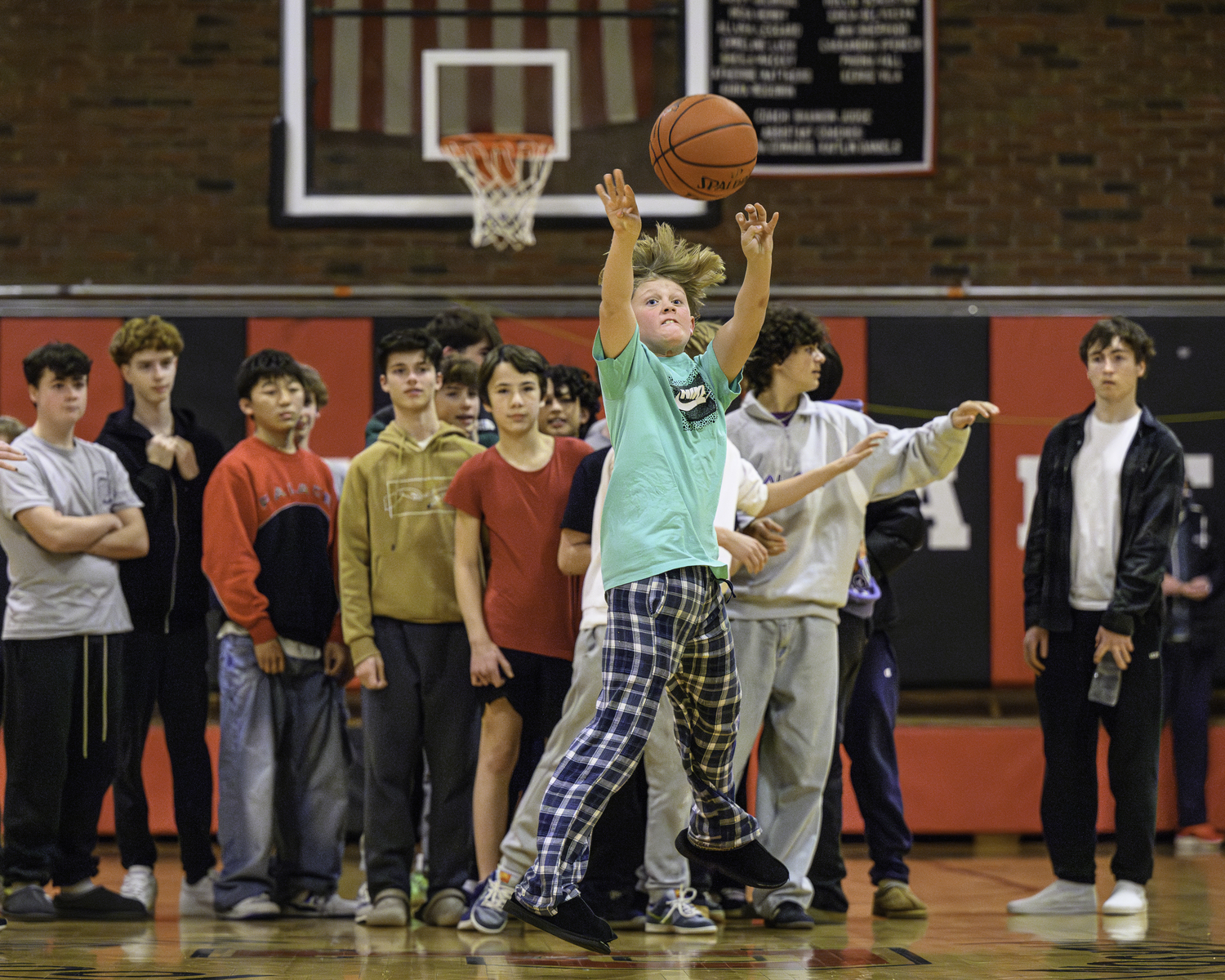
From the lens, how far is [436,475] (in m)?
4.58

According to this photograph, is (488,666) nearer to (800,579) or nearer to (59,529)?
(800,579)

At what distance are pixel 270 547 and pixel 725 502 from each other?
5.28ft

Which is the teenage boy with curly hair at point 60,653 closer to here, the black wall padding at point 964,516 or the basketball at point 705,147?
the basketball at point 705,147

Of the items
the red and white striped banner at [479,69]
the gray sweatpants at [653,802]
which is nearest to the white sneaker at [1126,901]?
the gray sweatpants at [653,802]

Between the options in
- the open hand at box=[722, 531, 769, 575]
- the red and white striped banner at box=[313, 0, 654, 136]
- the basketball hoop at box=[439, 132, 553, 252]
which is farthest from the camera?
the red and white striped banner at box=[313, 0, 654, 136]

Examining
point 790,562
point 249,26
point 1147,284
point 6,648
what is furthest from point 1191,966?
point 249,26

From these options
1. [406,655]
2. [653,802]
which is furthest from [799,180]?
[653,802]

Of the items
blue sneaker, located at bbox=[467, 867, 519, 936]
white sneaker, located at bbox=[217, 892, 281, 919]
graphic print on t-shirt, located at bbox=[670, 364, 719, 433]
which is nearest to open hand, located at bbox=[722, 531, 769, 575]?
graphic print on t-shirt, located at bbox=[670, 364, 719, 433]

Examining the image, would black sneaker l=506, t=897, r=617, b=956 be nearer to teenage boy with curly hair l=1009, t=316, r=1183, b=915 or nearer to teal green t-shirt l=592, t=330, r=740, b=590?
teal green t-shirt l=592, t=330, r=740, b=590

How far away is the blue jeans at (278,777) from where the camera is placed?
14.6ft

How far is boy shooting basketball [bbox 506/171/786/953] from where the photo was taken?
310cm

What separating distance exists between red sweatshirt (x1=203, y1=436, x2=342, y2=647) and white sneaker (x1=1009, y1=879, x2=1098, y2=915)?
2487 millimetres

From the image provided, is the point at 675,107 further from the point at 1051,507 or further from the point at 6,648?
the point at 6,648

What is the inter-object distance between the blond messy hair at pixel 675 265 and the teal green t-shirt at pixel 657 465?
234 mm
